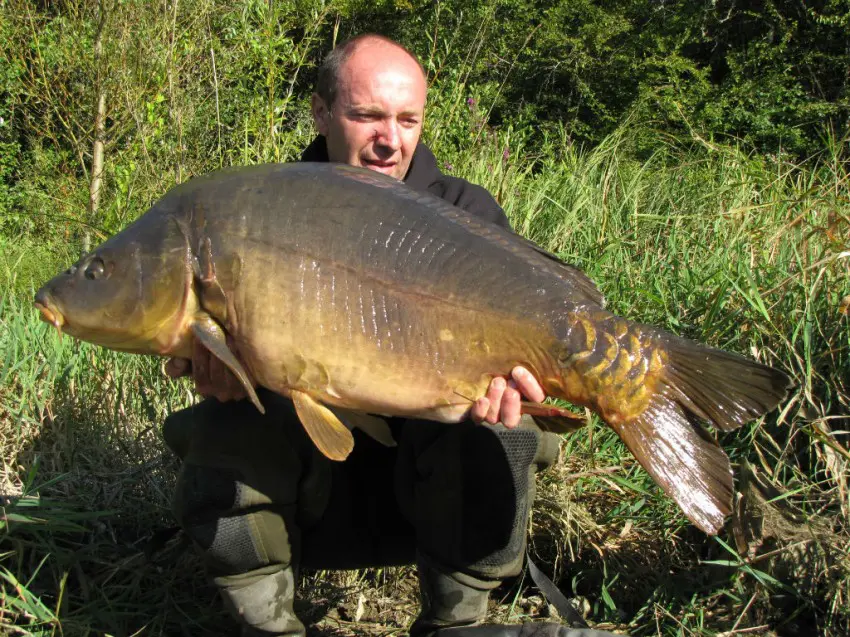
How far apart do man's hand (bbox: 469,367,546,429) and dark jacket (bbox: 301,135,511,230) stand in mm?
823

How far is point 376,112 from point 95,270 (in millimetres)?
1040

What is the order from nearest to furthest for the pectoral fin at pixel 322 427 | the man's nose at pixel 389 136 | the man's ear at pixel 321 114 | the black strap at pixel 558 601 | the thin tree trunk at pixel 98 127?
the pectoral fin at pixel 322 427 < the black strap at pixel 558 601 < the man's nose at pixel 389 136 < the man's ear at pixel 321 114 < the thin tree trunk at pixel 98 127

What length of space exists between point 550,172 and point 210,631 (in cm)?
301

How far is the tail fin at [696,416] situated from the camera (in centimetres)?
162

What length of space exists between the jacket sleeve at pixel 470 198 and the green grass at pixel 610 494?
0.82m

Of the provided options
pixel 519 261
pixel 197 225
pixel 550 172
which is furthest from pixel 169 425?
pixel 550 172

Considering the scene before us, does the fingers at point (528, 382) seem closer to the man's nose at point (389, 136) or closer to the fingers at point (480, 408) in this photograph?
the fingers at point (480, 408)

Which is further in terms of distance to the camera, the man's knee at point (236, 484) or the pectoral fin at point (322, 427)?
the man's knee at point (236, 484)

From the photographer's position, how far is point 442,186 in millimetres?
2557

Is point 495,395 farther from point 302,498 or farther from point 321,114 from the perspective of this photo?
point 321,114

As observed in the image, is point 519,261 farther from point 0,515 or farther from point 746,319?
point 0,515

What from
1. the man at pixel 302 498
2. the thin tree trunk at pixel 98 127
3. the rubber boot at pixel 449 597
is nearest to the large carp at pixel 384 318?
the man at pixel 302 498

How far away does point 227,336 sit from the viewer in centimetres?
175

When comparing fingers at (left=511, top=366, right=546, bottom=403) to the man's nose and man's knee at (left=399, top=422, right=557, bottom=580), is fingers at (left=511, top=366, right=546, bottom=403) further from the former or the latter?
the man's nose
